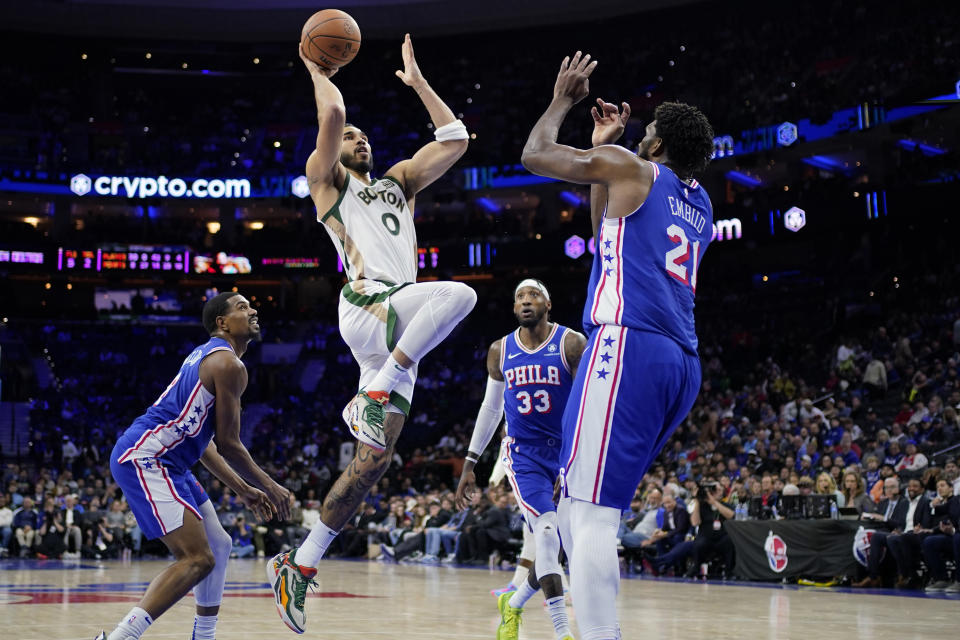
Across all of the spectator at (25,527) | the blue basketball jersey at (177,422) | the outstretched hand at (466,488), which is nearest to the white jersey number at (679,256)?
the blue basketball jersey at (177,422)

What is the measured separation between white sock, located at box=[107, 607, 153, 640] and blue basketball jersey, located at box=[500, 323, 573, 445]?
338cm

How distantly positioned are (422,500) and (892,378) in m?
10.5

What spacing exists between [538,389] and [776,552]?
27.9 ft

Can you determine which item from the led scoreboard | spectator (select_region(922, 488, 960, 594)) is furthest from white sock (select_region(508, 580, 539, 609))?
the led scoreboard

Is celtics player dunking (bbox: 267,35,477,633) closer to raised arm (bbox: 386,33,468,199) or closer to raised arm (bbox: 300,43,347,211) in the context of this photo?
raised arm (bbox: 300,43,347,211)

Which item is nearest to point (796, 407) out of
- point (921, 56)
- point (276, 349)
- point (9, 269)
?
point (921, 56)

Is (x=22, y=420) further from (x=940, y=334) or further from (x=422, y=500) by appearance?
(x=940, y=334)

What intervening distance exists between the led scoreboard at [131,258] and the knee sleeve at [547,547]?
34134 mm

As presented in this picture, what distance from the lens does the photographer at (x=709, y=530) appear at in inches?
637

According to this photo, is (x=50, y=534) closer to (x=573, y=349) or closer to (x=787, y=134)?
(x=573, y=349)

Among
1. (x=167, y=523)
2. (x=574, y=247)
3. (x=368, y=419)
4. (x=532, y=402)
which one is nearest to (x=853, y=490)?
(x=532, y=402)

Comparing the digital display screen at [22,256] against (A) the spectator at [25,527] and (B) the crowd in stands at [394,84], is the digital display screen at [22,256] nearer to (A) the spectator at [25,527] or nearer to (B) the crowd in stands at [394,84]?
(B) the crowd in stands at [394,84]

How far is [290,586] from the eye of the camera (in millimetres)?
6160

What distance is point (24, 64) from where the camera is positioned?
1703 inches
